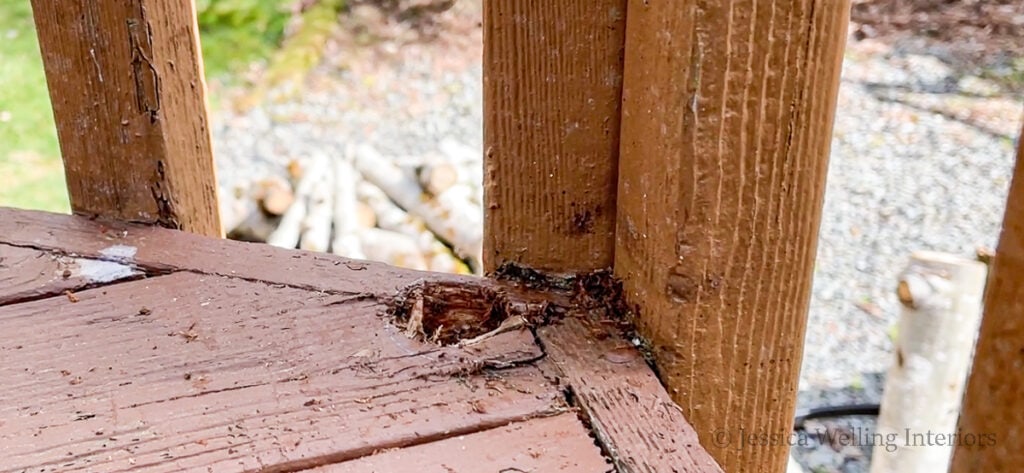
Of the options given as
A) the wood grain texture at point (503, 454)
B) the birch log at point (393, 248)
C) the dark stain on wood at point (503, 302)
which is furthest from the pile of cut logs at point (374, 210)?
the wood grain texture at point (503, 454)

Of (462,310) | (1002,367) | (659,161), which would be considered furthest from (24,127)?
(1002,367)

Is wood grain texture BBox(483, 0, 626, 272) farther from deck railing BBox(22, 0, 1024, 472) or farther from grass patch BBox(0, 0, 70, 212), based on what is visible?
grass patch BBox(0, 0, 70, 212)

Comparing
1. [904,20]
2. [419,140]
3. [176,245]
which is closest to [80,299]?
[176,245]

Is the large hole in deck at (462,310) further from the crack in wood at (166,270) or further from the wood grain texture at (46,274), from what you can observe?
the wood grain texture at (46,274)

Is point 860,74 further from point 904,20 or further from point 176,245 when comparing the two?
point 176,245

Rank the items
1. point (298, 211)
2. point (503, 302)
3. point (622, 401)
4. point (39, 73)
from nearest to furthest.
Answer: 1. point (622, 401)
2. point (503, 302)
3. point (298, 211)
4. point (39, 73)

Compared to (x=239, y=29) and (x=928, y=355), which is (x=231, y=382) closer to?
(x=928, y=355)

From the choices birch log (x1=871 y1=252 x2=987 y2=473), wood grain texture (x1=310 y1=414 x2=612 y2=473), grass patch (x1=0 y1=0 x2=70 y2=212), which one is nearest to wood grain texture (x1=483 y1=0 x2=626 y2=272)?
wood grain texture (x1=310 y1=414 x2=612 y2=473)
